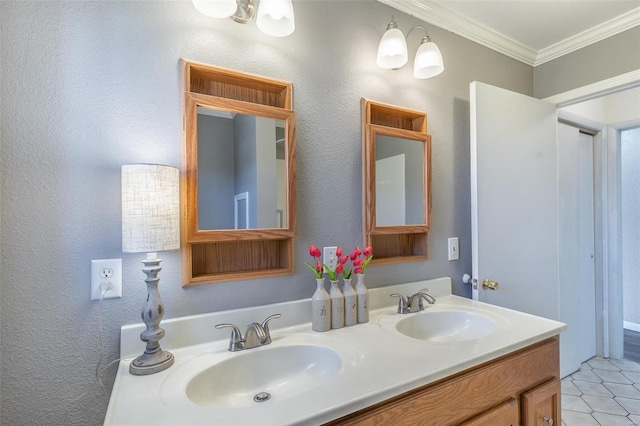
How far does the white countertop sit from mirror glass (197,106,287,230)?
34cm

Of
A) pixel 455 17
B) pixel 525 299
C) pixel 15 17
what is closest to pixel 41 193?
pixel 15 17

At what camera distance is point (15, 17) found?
35.6 inches

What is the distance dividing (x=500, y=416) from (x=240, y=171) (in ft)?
3.95

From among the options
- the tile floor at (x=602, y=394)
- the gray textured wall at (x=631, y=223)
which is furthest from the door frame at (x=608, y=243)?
the gray textured wall at (x=631, y=223)

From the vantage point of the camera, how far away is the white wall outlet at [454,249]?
174 cm

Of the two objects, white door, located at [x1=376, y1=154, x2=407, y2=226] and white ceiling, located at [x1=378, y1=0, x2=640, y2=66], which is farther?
white ceiling, located at [x1=378, y1=0, x2=640, y2=66]

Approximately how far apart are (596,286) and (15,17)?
381 cm

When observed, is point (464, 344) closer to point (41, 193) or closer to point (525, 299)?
point (525, 299)

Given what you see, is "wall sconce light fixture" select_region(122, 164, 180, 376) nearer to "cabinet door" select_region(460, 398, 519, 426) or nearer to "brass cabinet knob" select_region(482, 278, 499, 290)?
"cabinet door" select_region(460, 398, 519, 426)

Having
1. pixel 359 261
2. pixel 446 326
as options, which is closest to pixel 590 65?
pixel 446 326

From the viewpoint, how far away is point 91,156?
38.6 inches

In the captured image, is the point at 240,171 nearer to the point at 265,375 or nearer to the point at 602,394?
the point at 265,375

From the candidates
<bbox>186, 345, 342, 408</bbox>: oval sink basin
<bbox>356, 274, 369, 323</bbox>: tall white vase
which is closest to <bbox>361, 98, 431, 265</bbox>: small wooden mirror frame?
<bbox>356, 274, 369, 323</bbox>: tall white vase

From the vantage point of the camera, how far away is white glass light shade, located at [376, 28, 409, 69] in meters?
1.40
